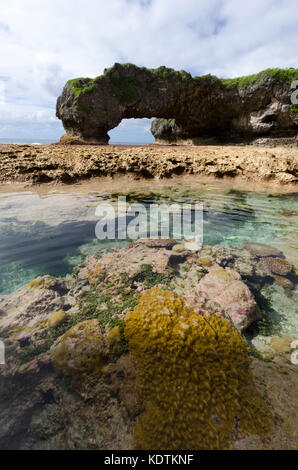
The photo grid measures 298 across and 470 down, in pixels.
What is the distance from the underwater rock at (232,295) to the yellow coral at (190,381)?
220 mm

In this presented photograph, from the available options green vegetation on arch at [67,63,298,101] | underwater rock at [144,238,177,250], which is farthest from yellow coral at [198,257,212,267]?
green vegetation on arch at [67,63,298,101]

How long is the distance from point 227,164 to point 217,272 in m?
7.20

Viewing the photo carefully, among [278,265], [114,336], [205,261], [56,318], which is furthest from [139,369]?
[278,265]

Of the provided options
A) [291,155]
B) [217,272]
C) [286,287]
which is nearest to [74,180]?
[217,272]

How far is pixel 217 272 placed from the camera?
288 cm

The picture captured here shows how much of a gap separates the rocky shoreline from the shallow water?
791mm

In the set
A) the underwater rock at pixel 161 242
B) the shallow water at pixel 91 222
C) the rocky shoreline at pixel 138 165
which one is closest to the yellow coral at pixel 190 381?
the shallow water at pixel 91 222

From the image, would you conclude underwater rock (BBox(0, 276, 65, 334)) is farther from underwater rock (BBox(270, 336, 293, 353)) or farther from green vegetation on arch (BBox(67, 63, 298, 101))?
green vegetation on arch (BBox(67, 63, 298, 101))

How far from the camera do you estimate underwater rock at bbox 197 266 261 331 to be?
221 centimetres

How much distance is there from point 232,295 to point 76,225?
3457 mm

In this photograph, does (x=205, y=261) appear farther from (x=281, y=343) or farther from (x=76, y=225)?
(x=76, y=225)

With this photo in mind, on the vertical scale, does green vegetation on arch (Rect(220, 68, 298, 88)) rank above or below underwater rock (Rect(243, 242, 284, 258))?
above

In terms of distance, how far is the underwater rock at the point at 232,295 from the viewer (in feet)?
7.23
